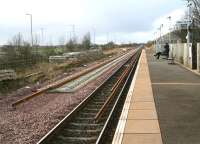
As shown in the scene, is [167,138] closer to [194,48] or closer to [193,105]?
[193,105]

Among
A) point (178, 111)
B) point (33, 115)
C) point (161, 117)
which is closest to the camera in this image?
point (161, 117)

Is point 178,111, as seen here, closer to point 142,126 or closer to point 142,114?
point 142,114

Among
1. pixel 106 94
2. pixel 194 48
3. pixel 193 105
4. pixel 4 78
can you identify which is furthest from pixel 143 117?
pixel 194 48

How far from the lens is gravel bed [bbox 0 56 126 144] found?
11562 millimetres

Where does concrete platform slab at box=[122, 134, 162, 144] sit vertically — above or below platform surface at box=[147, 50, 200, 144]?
below

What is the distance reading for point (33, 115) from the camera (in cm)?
1489

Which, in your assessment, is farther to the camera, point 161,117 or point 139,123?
point 161,117

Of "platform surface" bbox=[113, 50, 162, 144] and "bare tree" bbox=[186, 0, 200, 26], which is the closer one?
"platform surface" bbox=[113, 50, 162, 144]

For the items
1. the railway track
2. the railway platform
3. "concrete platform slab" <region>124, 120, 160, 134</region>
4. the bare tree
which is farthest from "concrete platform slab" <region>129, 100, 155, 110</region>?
the bare tree

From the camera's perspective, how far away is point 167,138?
1011 cm

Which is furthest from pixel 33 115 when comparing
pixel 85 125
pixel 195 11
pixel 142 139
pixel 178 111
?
pixel 195 11

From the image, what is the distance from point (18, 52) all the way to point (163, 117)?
43507 mm

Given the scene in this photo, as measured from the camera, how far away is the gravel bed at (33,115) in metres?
11.6

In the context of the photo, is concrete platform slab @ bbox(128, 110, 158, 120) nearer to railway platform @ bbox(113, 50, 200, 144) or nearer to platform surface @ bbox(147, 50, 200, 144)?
railway platform @ bbox(113, 50, 200, 144)
